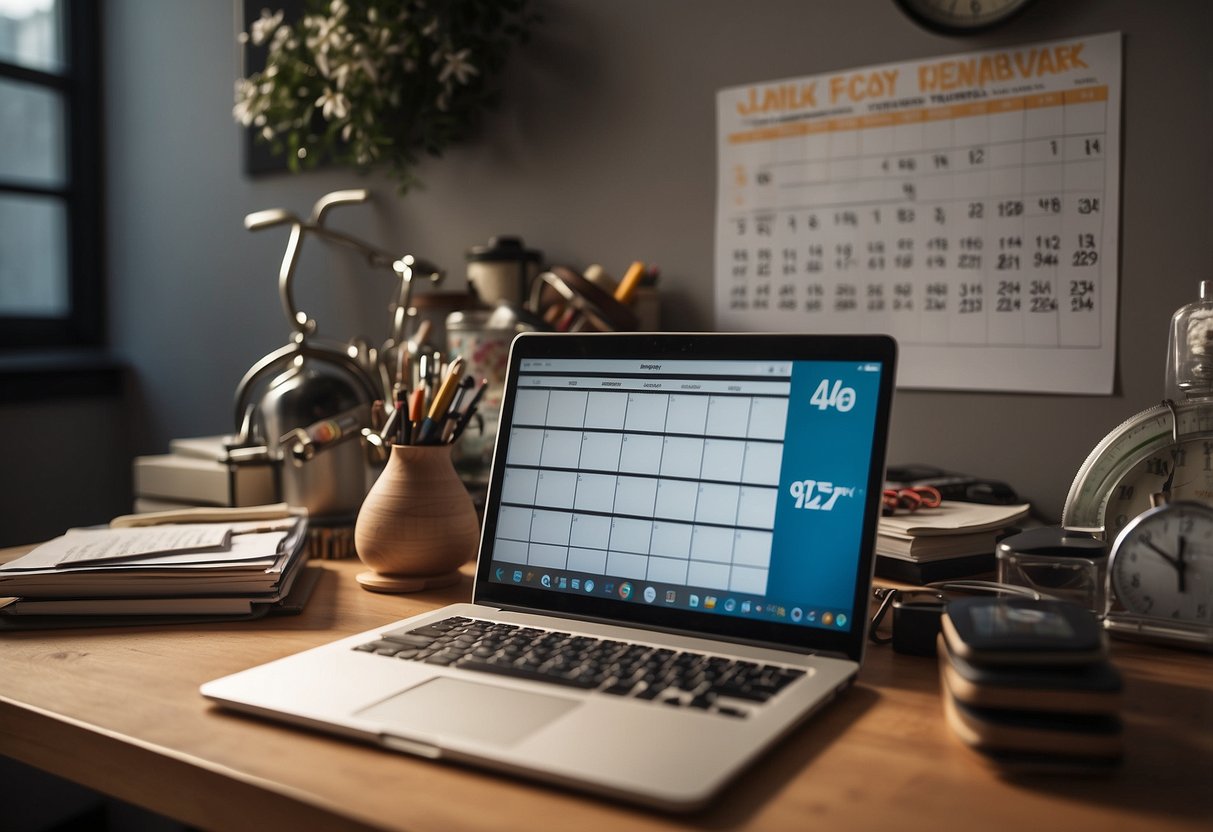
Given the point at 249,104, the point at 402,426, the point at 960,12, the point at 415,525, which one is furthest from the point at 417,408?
the point at 249,104

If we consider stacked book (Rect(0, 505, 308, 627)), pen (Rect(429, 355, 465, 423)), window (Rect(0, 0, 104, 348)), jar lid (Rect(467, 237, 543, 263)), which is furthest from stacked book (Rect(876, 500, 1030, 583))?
window (Rect(0, 0, 104, 348))

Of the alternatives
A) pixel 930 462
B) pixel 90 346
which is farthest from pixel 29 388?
pixel 930 462

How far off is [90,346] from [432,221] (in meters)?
1.12

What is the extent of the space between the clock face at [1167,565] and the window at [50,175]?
2.20 m

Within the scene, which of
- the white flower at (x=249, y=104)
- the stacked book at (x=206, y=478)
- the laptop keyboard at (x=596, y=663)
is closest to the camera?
the laptop keyboard at (x=596, y=663)

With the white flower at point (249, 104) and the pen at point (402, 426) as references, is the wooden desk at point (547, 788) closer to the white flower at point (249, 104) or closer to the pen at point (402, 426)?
the pen at point (402, 426)

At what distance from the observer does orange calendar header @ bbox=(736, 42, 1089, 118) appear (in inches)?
42.5

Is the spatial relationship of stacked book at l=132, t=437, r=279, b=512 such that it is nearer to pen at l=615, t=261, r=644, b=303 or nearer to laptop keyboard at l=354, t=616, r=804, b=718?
pen at l=615, t=261, r=644, b=303

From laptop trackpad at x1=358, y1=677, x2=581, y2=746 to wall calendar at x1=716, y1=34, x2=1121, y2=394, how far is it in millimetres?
752

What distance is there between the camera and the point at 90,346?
7.43ft

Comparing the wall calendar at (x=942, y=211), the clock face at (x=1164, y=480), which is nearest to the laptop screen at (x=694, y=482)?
the clock face at (x=1164, y=480)

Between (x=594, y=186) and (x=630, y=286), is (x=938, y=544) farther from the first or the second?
(x=594, y=186)

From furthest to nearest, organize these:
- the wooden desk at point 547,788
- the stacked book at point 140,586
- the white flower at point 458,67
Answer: the white flower at point 458,67
the stacked book at point 140,586
the wooden desk at point 547,788

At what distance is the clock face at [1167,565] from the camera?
746 mm
